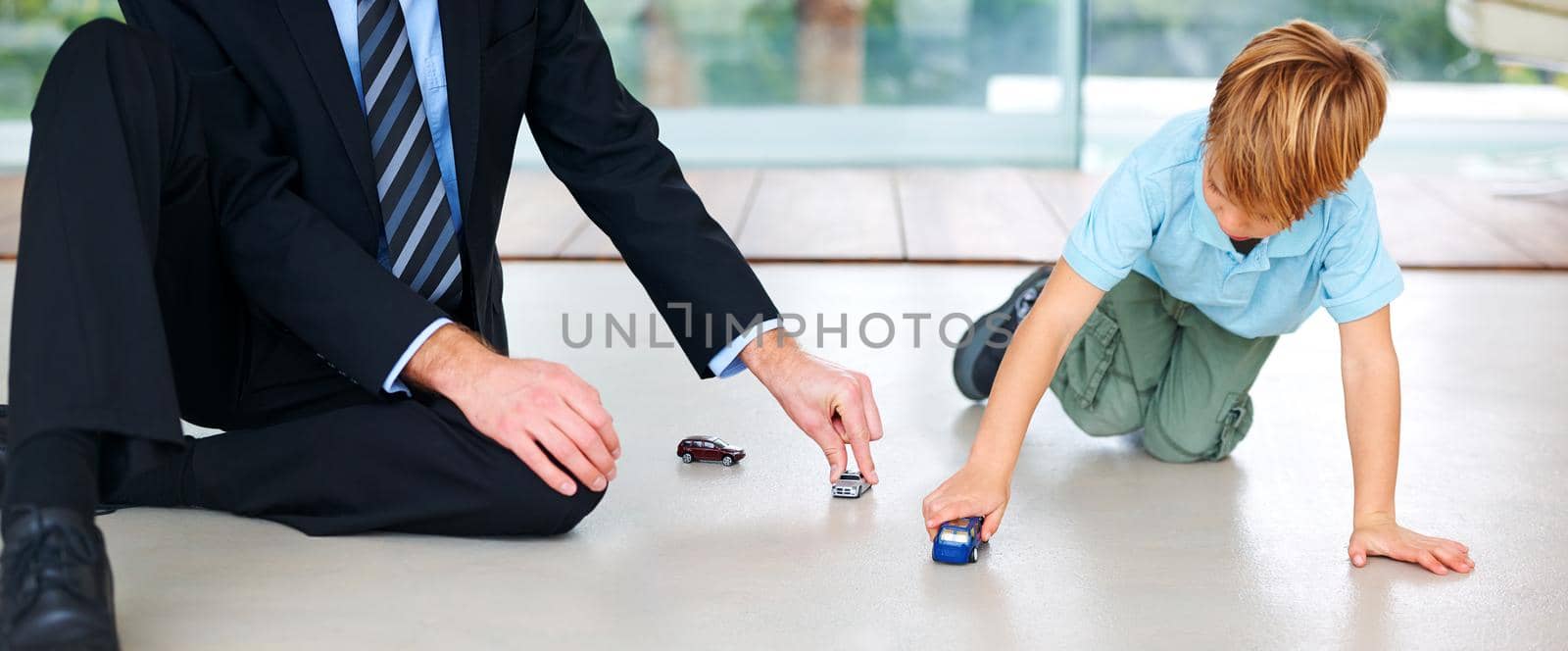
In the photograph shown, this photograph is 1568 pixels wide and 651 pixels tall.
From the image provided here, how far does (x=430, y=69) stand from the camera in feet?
4.47

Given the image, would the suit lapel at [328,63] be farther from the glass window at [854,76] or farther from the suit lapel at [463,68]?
the glass window at [854,76]

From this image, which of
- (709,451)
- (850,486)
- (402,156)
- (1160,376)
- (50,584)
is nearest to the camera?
(50,584)

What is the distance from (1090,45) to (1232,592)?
3.26m

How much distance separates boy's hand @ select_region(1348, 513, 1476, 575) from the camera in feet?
4.40

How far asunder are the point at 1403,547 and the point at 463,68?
92 centimetres

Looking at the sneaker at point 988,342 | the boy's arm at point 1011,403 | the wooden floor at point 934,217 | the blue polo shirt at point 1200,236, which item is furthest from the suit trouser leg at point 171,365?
the wooden floor at point 934,217

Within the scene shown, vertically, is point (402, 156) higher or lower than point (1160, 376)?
higher

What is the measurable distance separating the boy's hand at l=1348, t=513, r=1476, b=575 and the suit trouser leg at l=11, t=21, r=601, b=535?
68cm

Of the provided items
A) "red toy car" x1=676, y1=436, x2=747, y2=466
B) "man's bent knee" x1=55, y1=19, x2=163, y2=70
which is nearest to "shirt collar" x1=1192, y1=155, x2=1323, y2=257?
"red toy car" x1=676, y1=436, x2=747, y2=466

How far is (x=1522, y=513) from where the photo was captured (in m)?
1.51

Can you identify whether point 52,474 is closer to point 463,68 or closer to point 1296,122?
point 463,68

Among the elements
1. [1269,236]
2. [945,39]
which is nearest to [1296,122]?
[1269,236]

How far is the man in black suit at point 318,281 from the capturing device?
104 cm

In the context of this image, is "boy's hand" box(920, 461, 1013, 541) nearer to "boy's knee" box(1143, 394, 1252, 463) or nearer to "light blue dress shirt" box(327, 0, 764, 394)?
"light blue dress shirt" box(327, 0, 764, 394)
